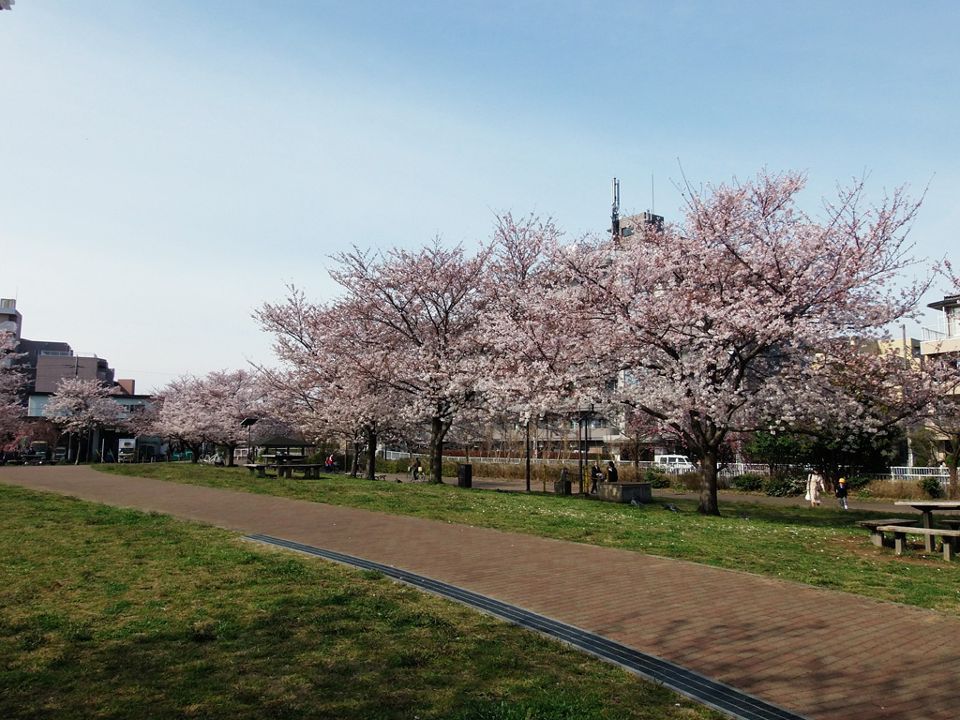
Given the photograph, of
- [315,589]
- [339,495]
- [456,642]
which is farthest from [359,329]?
[456,642]

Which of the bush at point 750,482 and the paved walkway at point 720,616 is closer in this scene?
the paved walkway at point 720,616

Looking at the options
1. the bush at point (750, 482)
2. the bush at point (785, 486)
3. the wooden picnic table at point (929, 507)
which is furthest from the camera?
the bush at point (750, 482)

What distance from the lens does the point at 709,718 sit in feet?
14.3

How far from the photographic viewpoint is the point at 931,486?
28875 millimetres

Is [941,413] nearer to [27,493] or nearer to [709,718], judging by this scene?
[709,718]

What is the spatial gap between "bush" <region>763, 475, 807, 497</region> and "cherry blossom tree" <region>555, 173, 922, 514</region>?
1631 cm

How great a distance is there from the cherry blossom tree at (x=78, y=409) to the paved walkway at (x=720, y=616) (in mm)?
52185

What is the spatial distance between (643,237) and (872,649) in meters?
15.6

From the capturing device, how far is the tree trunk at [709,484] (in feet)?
58.9

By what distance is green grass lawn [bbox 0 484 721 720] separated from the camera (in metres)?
4.30

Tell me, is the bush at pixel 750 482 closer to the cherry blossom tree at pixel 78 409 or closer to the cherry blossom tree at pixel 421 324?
the cherry blossom tree at pixel 421 324

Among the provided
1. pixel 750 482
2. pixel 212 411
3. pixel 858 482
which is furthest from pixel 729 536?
pixel 212 411

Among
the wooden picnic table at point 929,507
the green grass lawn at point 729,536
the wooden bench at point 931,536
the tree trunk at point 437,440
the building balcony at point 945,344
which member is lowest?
the green grass lawn at point 729,536

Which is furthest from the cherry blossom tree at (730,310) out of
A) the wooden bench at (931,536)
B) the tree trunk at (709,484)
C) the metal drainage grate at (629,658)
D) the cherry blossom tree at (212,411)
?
the cherry blossom tree at (212,411)
